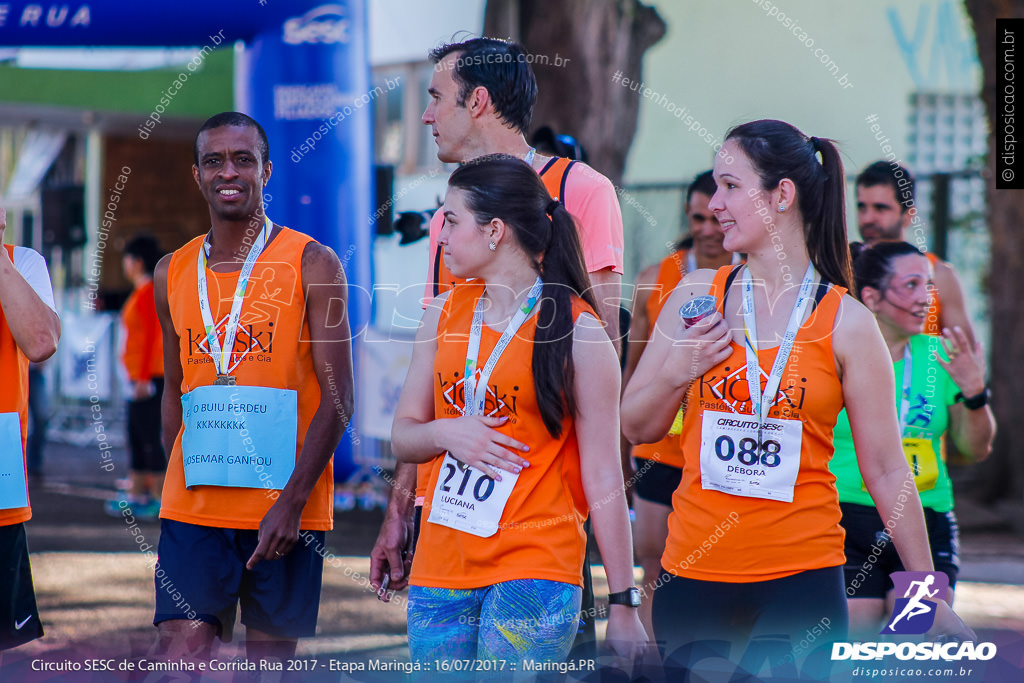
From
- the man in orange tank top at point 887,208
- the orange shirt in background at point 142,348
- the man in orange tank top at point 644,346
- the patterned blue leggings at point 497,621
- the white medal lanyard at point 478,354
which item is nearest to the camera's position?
the patterned blue leggings at point 497,621

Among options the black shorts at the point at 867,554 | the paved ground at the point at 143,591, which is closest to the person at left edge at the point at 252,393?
the paved ground at the point at 143,591

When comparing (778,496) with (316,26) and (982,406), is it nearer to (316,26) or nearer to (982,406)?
(982,406)

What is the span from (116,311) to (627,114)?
25.7 feet

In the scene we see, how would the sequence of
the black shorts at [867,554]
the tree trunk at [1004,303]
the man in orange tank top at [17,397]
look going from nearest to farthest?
the man in orange tank top at [17,397] → the black shorts at [867,554] → the tree trunk at [1004,303]

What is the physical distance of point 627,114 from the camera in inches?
337

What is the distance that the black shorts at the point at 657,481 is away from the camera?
4.27m

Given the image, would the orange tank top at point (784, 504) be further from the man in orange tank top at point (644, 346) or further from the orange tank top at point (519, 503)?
the man in orange tank top at point (644, 346)

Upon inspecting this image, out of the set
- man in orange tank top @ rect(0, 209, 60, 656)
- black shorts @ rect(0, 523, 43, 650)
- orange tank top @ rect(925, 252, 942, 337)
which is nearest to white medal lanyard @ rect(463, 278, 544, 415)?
man in orange tank top @ rect(0, 209, 60, 656)

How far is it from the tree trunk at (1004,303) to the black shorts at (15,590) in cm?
743

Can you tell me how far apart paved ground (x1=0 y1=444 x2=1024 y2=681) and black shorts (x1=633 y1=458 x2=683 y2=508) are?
117 cm

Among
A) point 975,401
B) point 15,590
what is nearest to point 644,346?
point 975,401

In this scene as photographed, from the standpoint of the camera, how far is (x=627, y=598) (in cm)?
241

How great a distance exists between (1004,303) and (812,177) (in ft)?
22.2

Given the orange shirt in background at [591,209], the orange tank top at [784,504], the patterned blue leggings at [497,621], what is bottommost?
the patterned blue leggings at [497,621]
